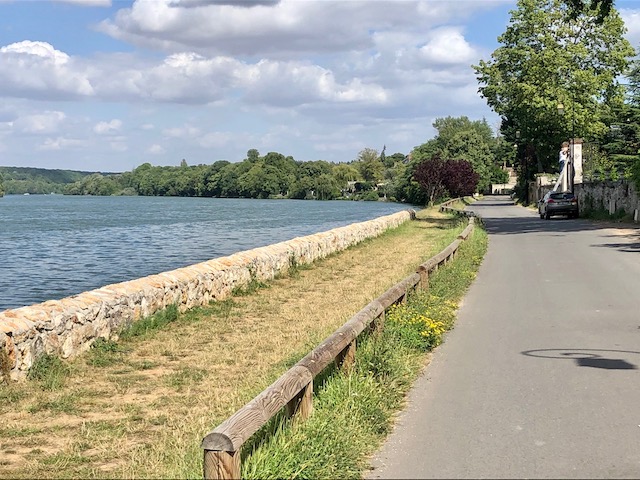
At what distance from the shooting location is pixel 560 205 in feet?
125

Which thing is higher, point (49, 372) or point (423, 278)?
point (423, 278)

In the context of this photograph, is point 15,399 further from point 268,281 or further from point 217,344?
point 268,281

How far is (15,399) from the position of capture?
7191mm

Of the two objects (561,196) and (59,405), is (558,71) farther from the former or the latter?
(59,405)

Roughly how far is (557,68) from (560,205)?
14.2 meters

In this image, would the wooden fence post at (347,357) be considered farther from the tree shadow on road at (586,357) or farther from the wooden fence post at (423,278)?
the wooden fence post at (423,278)

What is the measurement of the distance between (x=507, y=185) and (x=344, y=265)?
130754mm

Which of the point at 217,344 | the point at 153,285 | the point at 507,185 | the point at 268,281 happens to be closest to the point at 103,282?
the point at 268,281

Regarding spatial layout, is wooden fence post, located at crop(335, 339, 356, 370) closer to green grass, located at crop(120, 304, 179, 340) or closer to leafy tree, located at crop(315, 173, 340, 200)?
green grass, located at crop(120, 304, 179, 340)

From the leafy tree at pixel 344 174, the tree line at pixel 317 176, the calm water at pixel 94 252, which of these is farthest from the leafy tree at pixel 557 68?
the leafy tree at pixel 344 174

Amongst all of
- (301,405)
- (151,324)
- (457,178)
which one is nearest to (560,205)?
(151,324)

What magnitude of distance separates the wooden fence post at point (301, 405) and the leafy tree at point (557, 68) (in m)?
44.9

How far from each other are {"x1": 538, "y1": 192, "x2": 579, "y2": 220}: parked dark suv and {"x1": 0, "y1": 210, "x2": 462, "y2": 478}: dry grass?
2677 cm

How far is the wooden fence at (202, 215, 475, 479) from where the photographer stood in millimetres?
3949
